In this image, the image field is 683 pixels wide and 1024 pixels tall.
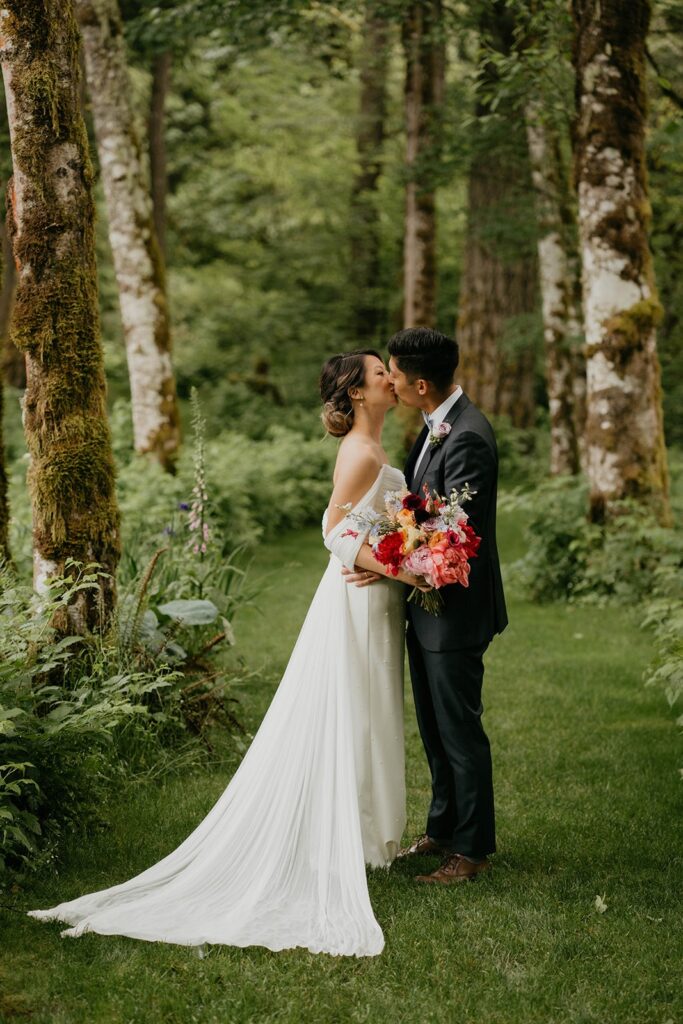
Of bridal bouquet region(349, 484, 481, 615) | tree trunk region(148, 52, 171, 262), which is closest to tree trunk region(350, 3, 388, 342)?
tree trunk region(148, 52, 171, 262)

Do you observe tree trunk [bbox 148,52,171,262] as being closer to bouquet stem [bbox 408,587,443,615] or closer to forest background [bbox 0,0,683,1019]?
forest background [bbox 0,0,683,1019]

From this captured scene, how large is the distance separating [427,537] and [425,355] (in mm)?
766

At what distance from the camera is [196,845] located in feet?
14.0

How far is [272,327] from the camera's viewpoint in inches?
975

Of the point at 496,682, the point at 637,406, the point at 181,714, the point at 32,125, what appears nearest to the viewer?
the point at 32,125

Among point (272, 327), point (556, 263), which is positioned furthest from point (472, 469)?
point (272, 327)

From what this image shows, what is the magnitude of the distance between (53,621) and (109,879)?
1.28 meters

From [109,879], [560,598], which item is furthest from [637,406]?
[109,879]

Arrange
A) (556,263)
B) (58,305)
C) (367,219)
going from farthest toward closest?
(367,219) < (556,263) < (58,305)

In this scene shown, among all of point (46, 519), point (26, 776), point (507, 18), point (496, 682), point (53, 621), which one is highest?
point (507, 18)

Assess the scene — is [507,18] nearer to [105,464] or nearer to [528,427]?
[528,427]

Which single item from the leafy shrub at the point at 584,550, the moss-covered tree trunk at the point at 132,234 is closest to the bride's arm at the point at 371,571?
the leafy shrub at the point at 584,550

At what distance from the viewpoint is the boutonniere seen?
4.29 meters

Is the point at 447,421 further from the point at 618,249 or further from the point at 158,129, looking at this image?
the point at 158,129
